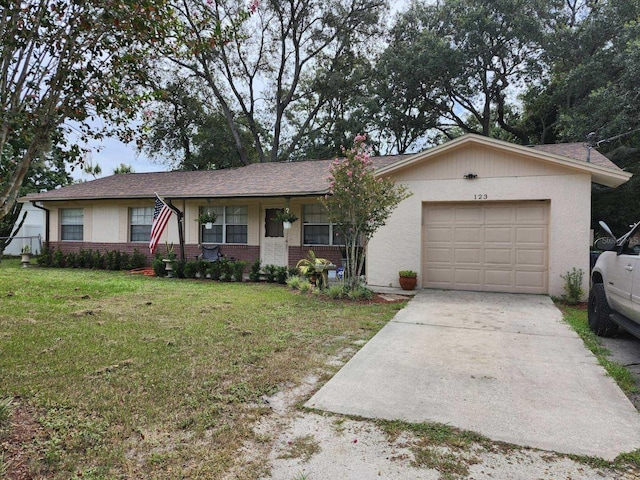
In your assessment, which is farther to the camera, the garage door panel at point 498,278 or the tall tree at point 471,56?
the tall tree at point 471,56

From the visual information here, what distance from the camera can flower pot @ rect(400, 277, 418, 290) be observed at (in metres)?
9.28

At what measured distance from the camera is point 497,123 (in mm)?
22719

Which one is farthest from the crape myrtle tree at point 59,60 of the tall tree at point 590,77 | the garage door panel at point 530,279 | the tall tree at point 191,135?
the tall tree at point 191,135

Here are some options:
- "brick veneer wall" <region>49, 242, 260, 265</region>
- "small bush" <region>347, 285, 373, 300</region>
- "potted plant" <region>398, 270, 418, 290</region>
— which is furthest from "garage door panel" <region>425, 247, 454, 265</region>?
"brick veneer wall" <region>49, 242, 260, 265</region>

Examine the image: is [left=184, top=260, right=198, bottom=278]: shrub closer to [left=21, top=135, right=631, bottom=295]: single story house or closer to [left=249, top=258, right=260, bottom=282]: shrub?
[left=249, top=258, right=260, bottom=282]: shrub

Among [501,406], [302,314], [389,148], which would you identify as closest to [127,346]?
[302,314]

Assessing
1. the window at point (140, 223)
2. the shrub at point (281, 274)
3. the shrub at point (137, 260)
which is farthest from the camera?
the window at point (140, 223)

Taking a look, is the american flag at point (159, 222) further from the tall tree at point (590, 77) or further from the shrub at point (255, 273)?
the tall tree at point (590, 77)

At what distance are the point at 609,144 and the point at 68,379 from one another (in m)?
18.0

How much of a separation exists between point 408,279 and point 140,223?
10.4 meters

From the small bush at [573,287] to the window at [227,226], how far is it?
9.34 metres

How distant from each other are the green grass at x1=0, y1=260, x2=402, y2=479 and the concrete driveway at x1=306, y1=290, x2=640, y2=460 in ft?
2.10

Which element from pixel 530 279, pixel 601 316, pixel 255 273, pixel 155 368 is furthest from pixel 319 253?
pixel 155 368

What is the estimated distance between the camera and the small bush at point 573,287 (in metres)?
8.12
